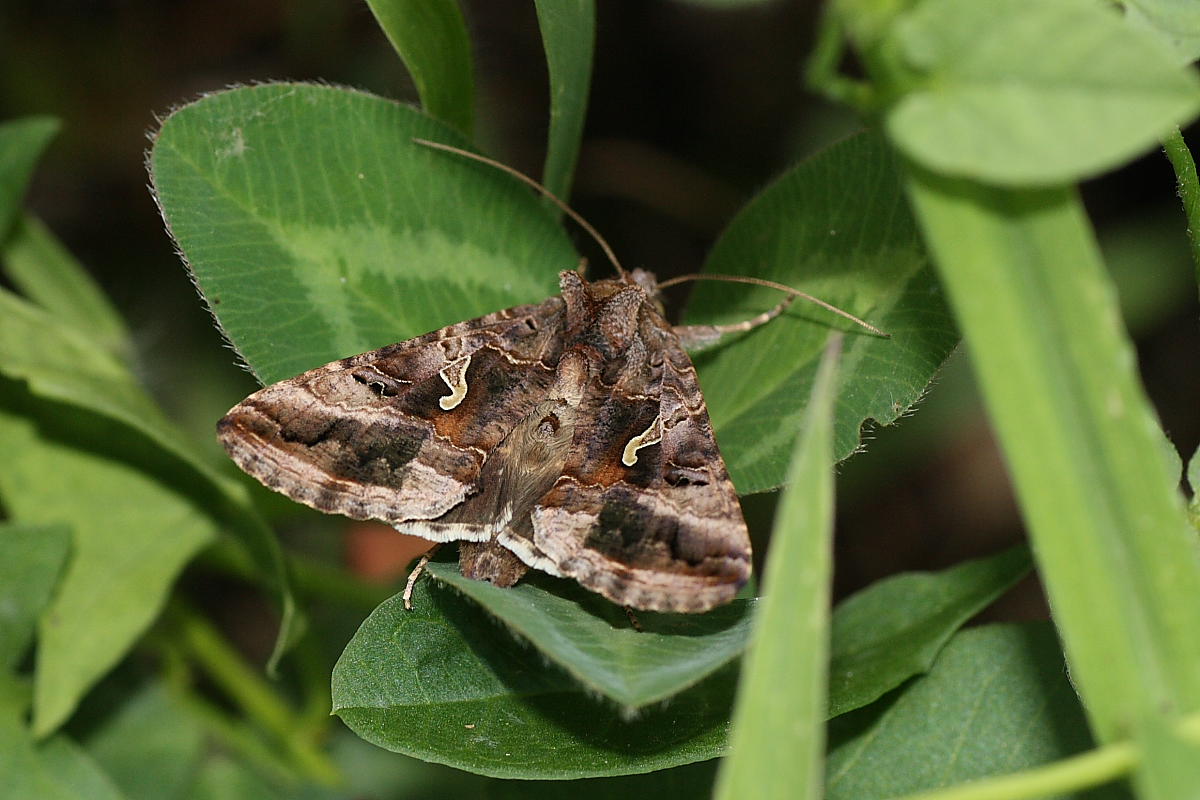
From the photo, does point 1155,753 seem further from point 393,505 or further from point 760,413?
point 393,505

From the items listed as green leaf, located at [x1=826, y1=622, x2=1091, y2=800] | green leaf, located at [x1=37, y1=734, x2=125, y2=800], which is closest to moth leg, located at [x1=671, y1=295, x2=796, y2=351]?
green leaf, located at [x1=826, y1=622, x2=1091, y2=800]

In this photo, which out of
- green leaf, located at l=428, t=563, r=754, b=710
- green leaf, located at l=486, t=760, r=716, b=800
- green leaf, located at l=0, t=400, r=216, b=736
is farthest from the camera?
green leaf, located at l=0, t=400, r=216, b=736

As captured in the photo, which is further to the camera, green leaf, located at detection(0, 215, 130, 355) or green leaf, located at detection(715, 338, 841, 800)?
green leaf, located at detection(0, 215, 130, 355)

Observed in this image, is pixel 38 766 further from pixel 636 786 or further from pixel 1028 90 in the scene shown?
pixel 1028 90

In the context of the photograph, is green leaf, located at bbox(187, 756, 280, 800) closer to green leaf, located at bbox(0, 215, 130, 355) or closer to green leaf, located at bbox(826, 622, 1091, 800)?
green leaf, located at bbox(0, 215, 130, 355)

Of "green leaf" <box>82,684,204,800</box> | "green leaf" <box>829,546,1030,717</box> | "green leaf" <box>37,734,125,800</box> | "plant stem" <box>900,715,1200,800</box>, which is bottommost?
"green leaf" <box>82,684,204,800</box>

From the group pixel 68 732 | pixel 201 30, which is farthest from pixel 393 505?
pixel 201 30

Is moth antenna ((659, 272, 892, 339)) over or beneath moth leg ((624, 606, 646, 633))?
over

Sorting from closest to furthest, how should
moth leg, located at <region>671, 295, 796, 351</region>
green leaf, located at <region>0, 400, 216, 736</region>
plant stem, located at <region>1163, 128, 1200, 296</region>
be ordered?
1. plant stem, located at <region>1163, 128, 1200, 296</region>
2. moth leg, located at <region>671, 295, 796, 351</region>
3. green leaf, located at <region>0, 400, 216, 736</region>
